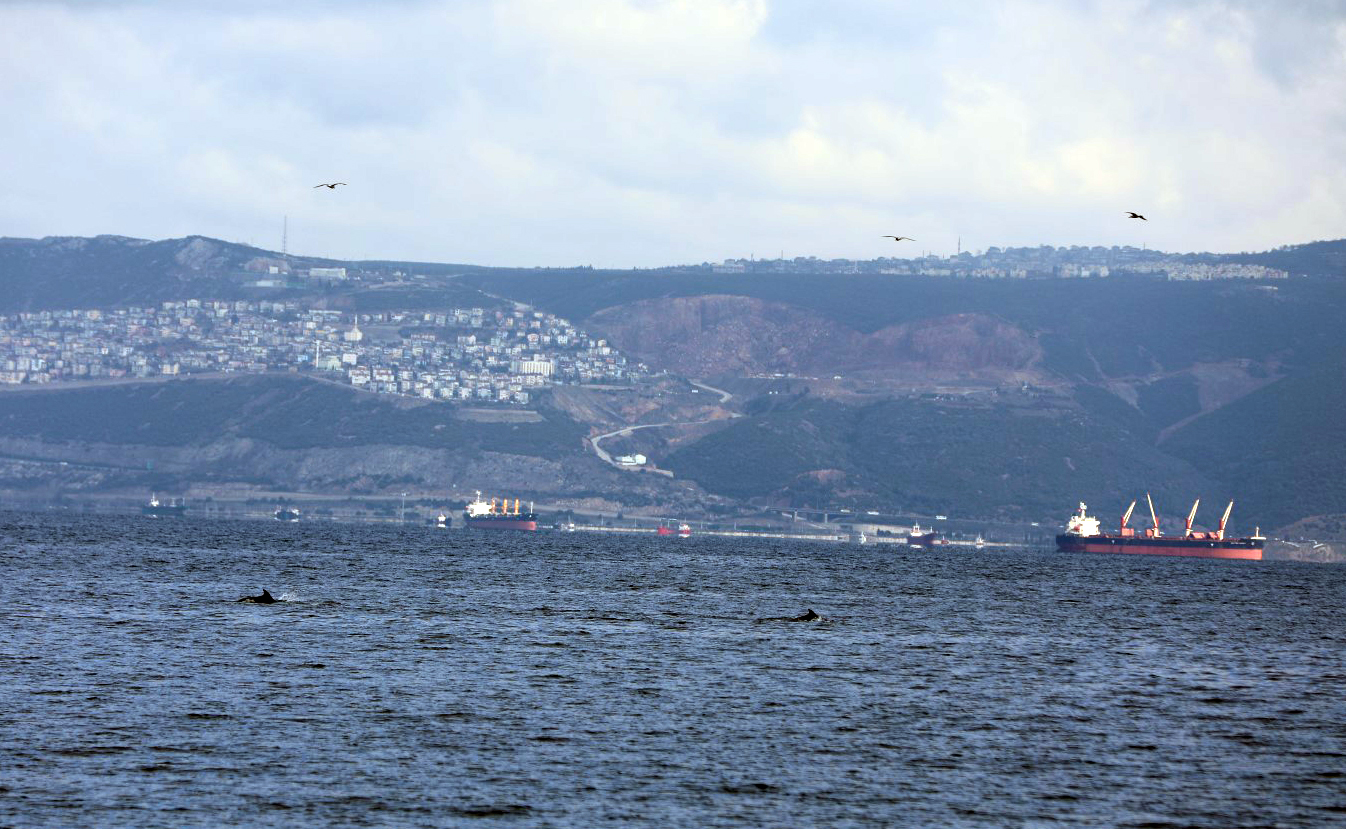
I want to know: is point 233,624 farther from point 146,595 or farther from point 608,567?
point 608,567

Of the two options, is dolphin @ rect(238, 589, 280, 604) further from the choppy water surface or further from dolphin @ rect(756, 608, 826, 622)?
dolphin @ rect(756, 608, 826, 622)

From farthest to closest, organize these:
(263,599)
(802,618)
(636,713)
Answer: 1. (263,599)
2. (802,618)
3. (636,713)

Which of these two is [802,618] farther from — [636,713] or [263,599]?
[636,713]

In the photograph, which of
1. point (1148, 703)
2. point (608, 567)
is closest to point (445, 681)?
point (1148, 703)

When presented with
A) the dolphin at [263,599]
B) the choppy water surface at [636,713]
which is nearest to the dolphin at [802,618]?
the choppy water surface at [636,713]

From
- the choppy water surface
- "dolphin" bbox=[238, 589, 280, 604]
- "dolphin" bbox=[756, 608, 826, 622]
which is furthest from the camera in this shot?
"dolphin" bbox=[238, 589, 280, 604]

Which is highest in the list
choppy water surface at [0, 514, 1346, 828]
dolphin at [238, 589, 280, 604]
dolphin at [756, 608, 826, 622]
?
choppy water surface at [0, 514, 1346, 828]

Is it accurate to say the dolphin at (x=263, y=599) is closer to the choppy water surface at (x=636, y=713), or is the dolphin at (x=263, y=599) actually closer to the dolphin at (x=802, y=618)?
the choppy water surface at (x=636, y=713)


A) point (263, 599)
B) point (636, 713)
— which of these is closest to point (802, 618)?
point (263, 599)

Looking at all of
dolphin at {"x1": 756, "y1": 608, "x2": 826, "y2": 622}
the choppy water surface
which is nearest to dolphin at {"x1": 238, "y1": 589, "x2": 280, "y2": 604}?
the choppy water surface
